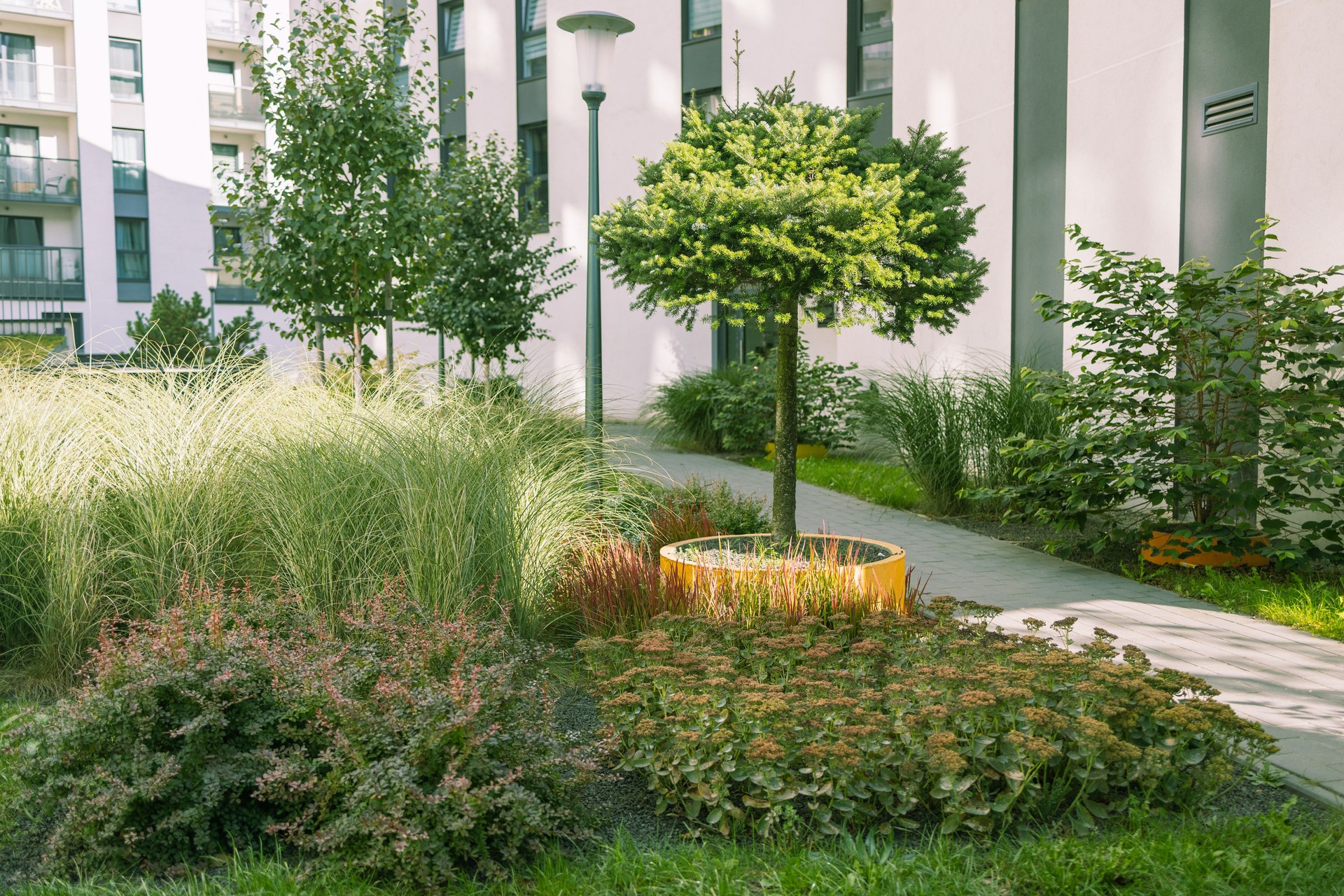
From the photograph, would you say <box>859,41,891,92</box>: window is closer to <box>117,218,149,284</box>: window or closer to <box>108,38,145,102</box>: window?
<box>117,218,149,284</box>: window

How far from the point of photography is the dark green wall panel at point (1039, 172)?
9.88m

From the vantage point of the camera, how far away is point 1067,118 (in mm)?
9680

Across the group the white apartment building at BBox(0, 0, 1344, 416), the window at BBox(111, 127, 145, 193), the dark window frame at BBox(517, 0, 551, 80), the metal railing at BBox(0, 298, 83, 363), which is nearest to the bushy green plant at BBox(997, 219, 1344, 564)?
the white apartment building at BBox(0, 0, 1344, 416)

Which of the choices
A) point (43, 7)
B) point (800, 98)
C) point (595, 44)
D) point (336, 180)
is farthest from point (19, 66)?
point (595, 44)

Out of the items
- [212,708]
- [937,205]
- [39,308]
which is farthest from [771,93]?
[39,308]

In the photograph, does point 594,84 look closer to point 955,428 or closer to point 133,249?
point 955,428

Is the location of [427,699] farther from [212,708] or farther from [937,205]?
[937,205]

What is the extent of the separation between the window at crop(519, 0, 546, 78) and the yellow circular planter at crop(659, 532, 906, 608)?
→ 53.4 feet

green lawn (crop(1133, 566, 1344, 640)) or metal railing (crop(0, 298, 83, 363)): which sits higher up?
metal railing (crop(0, 298, 83, 363))

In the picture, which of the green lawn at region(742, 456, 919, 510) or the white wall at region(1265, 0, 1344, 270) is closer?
the white wall at region(1265, 0, 1344, 270)

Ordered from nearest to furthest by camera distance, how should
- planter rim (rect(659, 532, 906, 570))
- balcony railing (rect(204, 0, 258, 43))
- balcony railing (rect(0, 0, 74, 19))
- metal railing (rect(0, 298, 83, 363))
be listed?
planter rim (rect(659, 532, 906, 570)), metal railing (rect(0, 298, 83, 363)), balcony railing (rect(0, 0, 74, 19)), balcony railing (rect(204, 0, 258, 43))

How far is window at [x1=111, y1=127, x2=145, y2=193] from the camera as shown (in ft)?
108

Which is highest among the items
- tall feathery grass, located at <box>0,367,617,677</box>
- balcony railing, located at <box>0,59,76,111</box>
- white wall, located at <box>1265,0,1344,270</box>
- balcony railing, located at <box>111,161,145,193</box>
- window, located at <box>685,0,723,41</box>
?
balcony railing, located at <box>0,59,76,111</box>

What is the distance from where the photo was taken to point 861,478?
1091 cm
